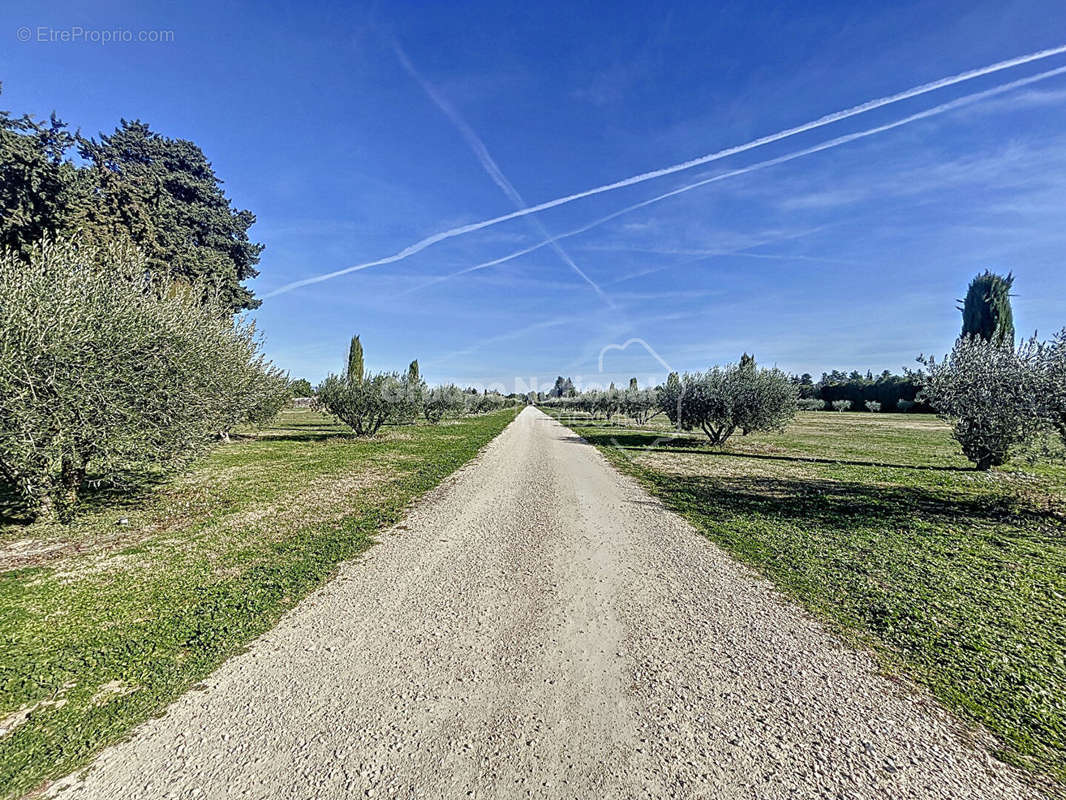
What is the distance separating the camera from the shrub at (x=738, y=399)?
66.7ft

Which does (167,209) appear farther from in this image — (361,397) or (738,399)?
(738,399)

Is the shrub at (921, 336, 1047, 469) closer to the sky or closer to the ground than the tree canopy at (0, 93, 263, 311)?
closer to the ground

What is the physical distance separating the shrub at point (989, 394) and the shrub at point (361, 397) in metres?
23.1

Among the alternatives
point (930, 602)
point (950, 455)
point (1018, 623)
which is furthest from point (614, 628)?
point (950, 455)

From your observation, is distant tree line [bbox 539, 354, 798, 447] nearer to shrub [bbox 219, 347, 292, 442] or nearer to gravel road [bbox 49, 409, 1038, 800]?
gravel road [bbox 49, 409, 1038, 800]

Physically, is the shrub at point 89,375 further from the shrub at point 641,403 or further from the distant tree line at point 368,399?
the shrub at point 641,403

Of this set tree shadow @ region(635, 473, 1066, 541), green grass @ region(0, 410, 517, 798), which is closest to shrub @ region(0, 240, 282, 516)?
green grass @ region(0, 410, 517, 798)

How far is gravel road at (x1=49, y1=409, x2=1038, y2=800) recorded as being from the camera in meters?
2.59

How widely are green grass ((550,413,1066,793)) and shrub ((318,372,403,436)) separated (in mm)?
14719

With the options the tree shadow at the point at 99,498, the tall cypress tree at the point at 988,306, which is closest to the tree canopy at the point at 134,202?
the tree shadow at the point at 99,498

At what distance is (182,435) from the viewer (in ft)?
27.2

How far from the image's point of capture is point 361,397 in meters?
23.0

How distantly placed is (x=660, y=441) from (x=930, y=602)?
20607mm

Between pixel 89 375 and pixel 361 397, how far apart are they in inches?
648
